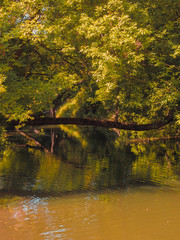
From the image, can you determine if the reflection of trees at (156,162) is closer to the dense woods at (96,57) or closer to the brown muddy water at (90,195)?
the brown muddy water at (90,195)

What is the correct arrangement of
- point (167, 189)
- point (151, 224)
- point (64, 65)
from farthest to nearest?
point (64, 65)
point (167, 189)
point (151, 224)

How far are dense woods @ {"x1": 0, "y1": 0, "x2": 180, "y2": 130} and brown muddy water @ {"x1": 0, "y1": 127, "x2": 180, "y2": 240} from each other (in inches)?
125

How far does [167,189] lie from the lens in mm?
15867

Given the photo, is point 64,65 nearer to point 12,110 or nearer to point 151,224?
point 12,110

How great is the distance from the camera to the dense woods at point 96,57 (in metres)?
18.0

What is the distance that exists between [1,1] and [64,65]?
18.2ft

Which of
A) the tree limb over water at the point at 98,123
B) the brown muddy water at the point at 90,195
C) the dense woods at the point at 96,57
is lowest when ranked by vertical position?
the brown muddy water at the point at 90,195

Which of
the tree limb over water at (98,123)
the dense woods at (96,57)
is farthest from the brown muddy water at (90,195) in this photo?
the dense woods at (96,57)

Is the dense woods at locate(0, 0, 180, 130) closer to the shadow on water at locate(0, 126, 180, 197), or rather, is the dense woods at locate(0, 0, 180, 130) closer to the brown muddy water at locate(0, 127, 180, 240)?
the shadow on water at locate(0, 126, 180, 197)

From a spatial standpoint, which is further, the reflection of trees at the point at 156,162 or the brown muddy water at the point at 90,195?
the reflection of trees at the point at 156,162

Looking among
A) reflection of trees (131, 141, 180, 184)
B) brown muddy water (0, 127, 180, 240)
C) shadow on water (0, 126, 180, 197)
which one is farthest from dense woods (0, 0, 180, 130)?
brown muddy water (0, 127, 180, 240)

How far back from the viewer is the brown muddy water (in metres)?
11.0

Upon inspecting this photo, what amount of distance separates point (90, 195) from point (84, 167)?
248 inches

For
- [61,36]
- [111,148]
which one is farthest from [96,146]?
[61,36]
